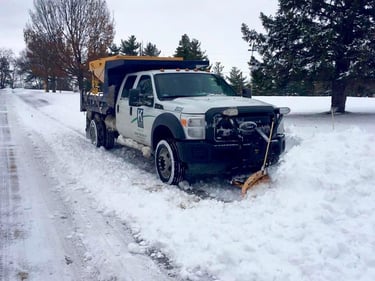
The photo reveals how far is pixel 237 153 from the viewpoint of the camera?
21.0 ft

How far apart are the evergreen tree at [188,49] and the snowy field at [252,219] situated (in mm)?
26771

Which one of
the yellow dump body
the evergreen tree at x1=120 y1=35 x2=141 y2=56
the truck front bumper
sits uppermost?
the evergreen tree at x1=120 y1=35 x2=141 y2=56

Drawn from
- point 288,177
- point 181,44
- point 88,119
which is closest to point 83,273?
point 288,177

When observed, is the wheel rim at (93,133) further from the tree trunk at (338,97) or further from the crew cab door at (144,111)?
the tree trunk at (338,97)

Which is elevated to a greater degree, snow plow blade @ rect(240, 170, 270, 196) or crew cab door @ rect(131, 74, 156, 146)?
crew cab door @ rect(131, 74, 156, 146)

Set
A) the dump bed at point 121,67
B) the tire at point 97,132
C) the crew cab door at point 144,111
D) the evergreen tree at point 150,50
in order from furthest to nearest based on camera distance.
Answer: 1. the evergreen tree at point 150,50
2. the tire at point 97,132
3. the dump bed at point 121,67
4. the crew cab door at point 144,111

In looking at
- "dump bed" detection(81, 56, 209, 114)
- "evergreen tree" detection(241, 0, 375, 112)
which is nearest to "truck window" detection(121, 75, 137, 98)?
"dump bed" detection(81, 56, 209, 114)

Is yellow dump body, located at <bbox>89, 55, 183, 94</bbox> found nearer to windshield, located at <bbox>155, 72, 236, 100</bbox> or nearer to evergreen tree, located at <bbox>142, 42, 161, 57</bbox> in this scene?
windshield, located at <bbox>155, 72, 236, 100</bbox>

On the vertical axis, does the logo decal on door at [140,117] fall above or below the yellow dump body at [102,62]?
below

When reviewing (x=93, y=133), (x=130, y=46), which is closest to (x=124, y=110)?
(x=93, y=133)

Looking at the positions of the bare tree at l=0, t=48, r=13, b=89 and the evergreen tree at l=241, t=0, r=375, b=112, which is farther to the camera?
the bare tree at l=0, t=48, r=13, b=89

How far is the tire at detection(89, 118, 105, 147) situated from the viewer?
34.6 ft

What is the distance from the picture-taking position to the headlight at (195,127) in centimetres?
627

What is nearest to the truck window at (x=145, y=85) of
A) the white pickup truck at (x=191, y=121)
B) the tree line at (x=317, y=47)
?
the white pickup truck at (x=191, y=121)
